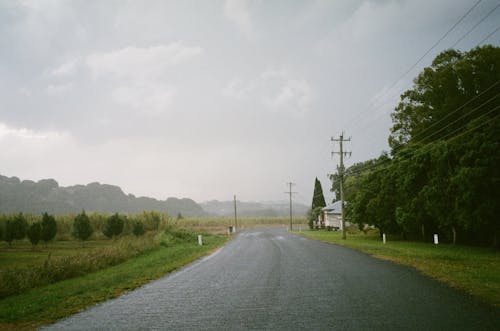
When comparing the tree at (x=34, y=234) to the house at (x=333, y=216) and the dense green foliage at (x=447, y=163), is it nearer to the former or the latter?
the dense green foliage at (x=447, y=163)

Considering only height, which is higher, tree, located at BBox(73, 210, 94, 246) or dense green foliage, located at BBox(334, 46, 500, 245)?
dense green foliage, located at BBox(334, 46, 500, 245)

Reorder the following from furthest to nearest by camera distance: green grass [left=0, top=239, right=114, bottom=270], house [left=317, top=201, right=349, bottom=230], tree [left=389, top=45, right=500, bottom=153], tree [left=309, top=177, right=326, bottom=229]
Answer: tree [left=309, top=177, right=326, bottom=229] < house [left=317, top=201, right=349, bottom=230] < tree [left=389, top=45, right=500, bottom=153] < green grass [left=0, top=239, right=114, bottom=270]

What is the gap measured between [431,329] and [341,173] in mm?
32584

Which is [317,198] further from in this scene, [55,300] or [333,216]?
[55,300]

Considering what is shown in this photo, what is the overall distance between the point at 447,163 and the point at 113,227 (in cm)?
4548

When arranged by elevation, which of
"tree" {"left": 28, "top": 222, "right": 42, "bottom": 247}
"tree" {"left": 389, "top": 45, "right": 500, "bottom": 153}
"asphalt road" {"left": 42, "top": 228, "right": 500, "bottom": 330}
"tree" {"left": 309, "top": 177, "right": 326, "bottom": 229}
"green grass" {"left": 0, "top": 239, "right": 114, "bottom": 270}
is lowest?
"green grass" {"left": 0, "top": 239, "right": 114, "bottom": 270}

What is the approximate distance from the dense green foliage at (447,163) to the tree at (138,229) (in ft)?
110

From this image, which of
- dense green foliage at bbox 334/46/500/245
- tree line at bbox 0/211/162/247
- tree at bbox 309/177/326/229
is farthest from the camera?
tree at bbox 309/177/326/229

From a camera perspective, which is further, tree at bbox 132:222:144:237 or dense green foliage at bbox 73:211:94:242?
tree at bbox 132:222:144:237

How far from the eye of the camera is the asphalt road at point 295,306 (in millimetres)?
6719

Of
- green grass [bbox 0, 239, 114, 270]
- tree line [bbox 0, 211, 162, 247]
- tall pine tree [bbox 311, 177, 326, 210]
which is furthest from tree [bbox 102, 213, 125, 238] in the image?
tall pine tree [bbox 311, 177, 326, 210]

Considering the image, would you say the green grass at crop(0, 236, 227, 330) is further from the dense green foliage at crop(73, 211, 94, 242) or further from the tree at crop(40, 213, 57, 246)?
the dense green foliage at crop(73, 211, 94, 242)

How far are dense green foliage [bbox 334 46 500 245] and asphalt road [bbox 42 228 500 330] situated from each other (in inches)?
462

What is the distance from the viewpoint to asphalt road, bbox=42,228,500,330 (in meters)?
6.72
